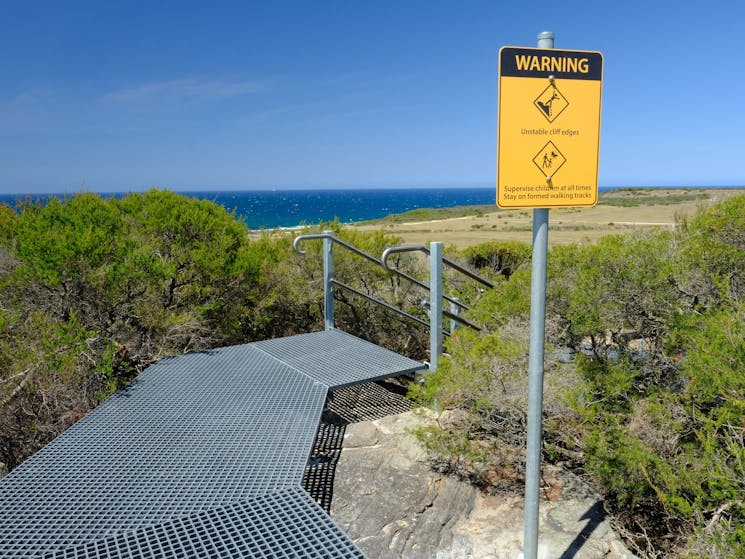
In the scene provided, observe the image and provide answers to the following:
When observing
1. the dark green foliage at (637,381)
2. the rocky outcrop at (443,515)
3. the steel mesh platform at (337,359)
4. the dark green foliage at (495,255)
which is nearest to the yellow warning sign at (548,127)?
the dark green foliage at (637,381)

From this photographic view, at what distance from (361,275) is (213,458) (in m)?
3.85

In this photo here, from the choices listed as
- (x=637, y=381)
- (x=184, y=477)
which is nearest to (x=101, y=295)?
(x=184, y=477)

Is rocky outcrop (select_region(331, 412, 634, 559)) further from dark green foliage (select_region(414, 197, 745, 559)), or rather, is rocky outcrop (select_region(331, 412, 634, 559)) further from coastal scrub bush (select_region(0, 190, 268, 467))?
coastal scrub bush (select_region(0, 190, 268, 467))

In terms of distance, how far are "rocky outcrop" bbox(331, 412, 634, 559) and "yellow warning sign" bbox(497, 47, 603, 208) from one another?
5.68ft

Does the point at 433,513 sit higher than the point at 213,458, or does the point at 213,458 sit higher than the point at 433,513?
the point at 213,458

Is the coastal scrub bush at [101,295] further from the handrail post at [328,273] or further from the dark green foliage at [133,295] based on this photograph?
the handrail post at [328,273]

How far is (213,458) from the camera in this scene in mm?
2590

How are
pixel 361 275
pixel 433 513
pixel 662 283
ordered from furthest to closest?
pixel 361 275 → pixel 662 283 → pixel 433 513

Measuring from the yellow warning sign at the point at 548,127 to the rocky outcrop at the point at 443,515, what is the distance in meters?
1.73

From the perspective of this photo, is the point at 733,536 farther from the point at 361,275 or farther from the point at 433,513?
the point at 361,275

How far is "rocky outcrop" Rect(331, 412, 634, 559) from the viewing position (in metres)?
2.62

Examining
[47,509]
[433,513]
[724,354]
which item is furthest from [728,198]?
[47,509]

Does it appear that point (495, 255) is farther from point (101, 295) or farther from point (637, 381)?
point (101, 295)

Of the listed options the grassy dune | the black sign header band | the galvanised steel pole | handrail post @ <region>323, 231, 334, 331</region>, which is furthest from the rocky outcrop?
the grassy dune
